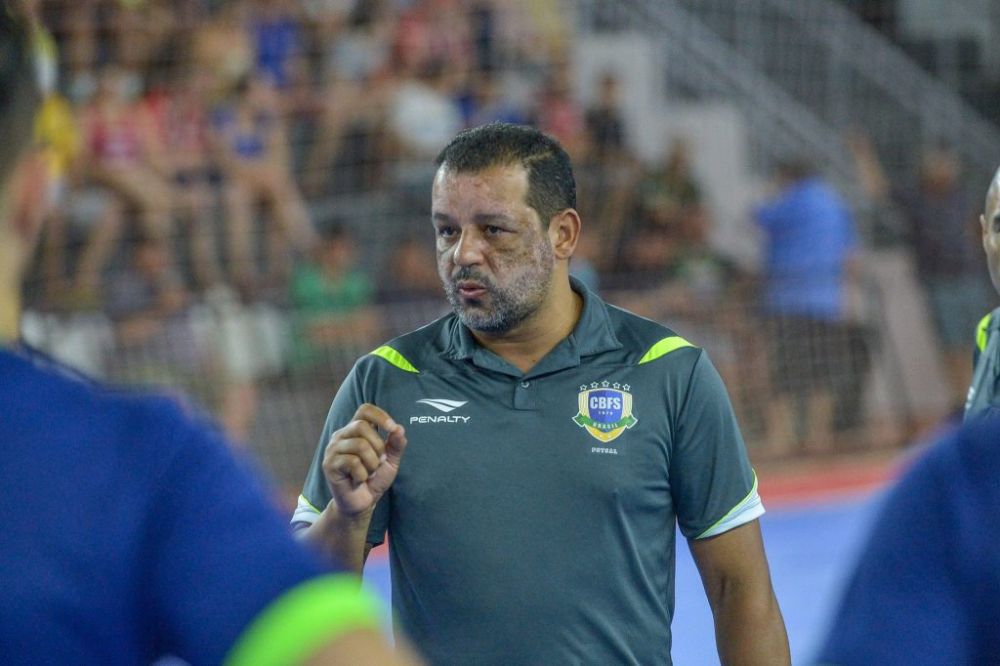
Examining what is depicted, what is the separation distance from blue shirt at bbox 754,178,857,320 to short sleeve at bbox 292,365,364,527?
8924mm

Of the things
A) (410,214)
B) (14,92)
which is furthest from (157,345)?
(14,92)

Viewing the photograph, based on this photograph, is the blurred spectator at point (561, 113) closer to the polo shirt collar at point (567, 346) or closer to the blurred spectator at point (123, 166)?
the blurred spectator at point (123, 166)

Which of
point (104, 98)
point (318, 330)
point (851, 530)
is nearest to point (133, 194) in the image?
point (104, 98)

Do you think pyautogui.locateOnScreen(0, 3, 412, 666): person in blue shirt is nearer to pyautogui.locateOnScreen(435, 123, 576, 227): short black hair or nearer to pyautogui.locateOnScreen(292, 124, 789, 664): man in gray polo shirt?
pyautogui.locateOnScreen(292, 124, 789, 664): man in gray polo shirt

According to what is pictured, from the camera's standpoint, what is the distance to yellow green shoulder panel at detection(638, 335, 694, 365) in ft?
11.7

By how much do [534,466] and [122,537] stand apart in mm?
2103

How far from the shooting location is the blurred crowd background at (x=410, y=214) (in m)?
10.3

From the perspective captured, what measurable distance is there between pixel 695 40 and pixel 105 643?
15199 millimetres

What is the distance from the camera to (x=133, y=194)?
35.9 feet

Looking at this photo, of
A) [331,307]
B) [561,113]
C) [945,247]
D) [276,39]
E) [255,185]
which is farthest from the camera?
[945,247]

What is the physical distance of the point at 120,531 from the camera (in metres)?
1.35

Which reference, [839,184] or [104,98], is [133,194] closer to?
[104,98]

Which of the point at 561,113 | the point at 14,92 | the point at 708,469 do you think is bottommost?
the point at 708,469

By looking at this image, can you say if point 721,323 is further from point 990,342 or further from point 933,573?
point 933,573
